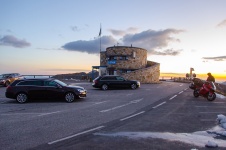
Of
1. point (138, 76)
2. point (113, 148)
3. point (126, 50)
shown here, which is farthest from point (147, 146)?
point (126, 50)

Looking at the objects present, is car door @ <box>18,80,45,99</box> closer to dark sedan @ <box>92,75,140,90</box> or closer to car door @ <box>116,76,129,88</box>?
dark sedan @ <box>92,75,140,90</box>

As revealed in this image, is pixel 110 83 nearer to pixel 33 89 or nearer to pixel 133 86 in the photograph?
pixel 133 86

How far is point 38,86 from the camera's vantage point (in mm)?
16047

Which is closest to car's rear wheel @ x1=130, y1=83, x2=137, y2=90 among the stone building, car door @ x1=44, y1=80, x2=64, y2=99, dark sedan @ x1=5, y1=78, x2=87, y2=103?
dark sedan @ x1=5, y1=78, x2=87, y2=103

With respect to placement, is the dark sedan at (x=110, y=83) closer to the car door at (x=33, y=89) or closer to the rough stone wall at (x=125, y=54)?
the car door at (x=33, y=89)

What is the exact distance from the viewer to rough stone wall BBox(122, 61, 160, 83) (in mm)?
45494

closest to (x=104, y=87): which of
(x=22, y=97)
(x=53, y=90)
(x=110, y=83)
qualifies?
(x=110, y=83)

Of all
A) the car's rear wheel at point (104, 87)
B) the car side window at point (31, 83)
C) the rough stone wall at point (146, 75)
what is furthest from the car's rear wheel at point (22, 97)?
the rough stone wall at point (146, 75)

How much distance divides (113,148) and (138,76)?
135 ft

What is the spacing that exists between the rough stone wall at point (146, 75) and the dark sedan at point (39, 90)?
2862 centimetres

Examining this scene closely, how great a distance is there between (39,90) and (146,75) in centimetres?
3492

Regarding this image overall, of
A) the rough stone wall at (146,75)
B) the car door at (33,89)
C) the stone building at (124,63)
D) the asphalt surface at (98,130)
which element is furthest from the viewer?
the stone building at (124,63)

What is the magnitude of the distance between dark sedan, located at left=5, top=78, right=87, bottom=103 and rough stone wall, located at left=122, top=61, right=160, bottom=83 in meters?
28.6

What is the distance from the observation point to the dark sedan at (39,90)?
51.6ft
